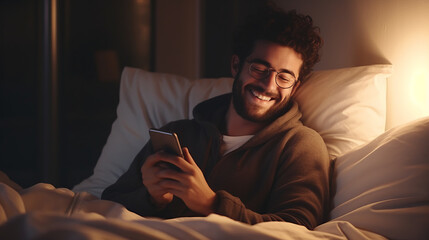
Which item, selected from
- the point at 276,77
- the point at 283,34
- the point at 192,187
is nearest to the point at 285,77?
the point at 276,77

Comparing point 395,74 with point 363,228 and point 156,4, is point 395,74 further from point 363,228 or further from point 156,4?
point 156,4

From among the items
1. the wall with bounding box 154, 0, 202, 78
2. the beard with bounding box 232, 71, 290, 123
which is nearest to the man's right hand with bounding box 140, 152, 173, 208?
the beard with bounding box 232, 71, 290, 123

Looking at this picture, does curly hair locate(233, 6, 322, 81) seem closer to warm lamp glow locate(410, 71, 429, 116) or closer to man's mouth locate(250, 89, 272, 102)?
man's mouth locate(250, 89, 272, 102)

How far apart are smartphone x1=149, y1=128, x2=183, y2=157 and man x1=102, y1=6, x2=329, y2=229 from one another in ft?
0.07

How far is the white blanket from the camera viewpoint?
70 cm

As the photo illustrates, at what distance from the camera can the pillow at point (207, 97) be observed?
1.36 metres

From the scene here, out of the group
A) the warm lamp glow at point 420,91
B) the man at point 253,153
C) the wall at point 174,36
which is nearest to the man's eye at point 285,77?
the man at point 253,153

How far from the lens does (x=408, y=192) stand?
0.99 metres

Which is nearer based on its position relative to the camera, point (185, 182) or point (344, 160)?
point (185, 182)

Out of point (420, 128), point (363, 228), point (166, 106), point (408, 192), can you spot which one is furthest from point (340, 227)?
point (166, 106)

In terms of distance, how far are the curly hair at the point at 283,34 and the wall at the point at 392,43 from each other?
178 mm

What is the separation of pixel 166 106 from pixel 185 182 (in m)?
0.66

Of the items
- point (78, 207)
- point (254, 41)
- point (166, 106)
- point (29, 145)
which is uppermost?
point (254, 41)

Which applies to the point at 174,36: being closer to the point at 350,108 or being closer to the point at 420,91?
the point at 350,108
